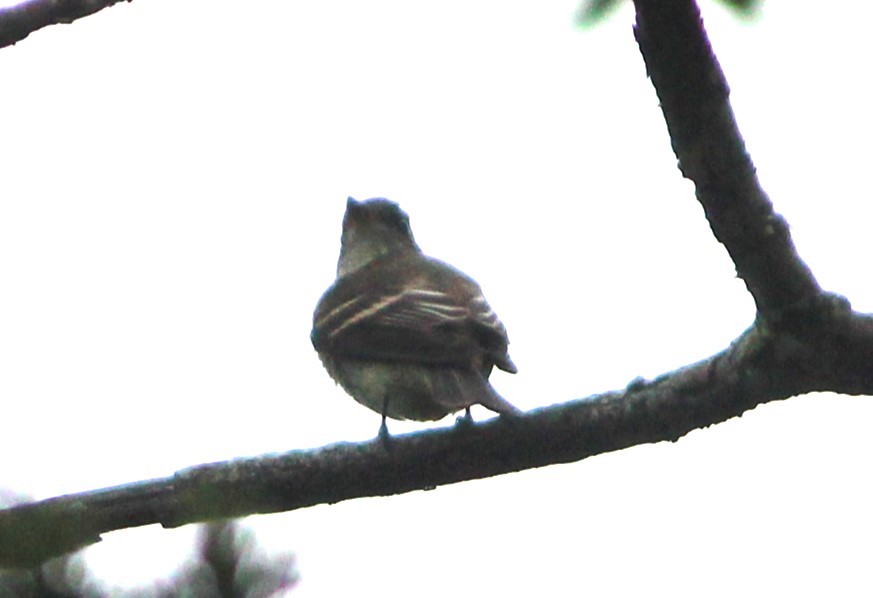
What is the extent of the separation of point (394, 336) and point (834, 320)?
300 cm

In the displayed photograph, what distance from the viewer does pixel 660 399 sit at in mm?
4207

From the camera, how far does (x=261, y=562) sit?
1.63 meters

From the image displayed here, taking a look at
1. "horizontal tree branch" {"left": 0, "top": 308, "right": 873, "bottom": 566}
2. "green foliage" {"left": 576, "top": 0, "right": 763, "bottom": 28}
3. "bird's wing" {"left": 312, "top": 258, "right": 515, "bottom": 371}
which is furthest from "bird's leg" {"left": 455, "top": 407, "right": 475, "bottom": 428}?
"green foliage" {"left": 576, "top": 0, "right": 763, "bottom": 28}

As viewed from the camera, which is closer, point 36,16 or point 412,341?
point 36,16

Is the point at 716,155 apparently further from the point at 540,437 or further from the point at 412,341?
the point at 412,341

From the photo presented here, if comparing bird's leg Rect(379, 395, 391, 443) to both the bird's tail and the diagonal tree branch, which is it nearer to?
the bird's tail


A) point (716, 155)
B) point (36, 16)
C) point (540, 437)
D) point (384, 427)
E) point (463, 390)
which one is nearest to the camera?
point (716, 155)

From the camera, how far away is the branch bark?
7.45 feet

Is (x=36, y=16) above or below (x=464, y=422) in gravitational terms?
above

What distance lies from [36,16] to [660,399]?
2262 mm

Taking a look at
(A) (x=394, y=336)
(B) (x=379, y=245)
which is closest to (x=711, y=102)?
(A) (x=394, y=336)

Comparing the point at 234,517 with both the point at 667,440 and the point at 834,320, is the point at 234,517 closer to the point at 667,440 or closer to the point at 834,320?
the point at 834,320

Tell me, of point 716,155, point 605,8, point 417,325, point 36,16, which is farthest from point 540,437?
point 605,8

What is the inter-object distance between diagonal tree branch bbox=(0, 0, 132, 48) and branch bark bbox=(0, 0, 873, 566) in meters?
1.39
